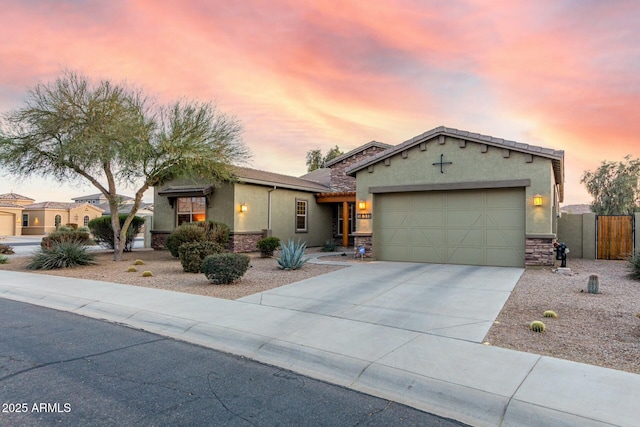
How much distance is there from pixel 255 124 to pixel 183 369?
49.7ft

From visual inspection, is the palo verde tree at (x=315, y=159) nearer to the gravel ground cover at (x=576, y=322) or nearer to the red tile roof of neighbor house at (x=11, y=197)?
the gravel ground cover at (x=576, y=322)

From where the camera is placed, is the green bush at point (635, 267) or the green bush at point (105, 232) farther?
the green bush at point (105, 232)

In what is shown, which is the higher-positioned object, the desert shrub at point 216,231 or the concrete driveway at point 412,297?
the desert shrub at point 216,231

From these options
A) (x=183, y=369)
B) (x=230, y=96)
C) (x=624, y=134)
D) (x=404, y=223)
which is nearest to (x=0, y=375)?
(x=183, y=369)

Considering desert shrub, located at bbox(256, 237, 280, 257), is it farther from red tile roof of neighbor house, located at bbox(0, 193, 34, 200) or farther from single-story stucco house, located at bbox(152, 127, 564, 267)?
red tile roof of neighbor house, located at bbox(0, 193, 34, 200)

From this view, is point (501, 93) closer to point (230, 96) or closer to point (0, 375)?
point (230, 96)

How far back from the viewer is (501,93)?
13883 millimetres

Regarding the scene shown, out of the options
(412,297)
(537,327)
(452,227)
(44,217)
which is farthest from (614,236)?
(44,217)

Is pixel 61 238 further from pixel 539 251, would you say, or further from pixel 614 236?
pixel 614 236

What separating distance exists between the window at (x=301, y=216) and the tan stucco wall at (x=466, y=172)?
6.44 m

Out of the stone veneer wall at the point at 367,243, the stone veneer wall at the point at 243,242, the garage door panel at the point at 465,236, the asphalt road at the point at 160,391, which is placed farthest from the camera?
the stone veneer wall at the point at 243,242

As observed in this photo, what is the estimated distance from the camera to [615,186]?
3000 cm

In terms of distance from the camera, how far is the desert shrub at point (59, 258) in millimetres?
12562

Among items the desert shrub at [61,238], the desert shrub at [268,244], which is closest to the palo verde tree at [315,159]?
the desert shrub at [268,244]
